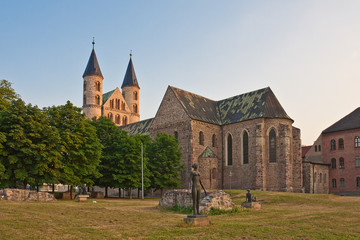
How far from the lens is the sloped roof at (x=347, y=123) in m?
55.1

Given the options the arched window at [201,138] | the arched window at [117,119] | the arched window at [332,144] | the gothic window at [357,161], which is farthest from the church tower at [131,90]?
the gothic window at [357,161]

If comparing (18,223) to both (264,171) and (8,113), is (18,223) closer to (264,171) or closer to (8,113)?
(8,113)

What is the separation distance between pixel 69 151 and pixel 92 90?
5635 centimetres

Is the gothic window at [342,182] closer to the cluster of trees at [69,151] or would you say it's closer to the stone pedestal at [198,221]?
the cluster of trees at [69,151]

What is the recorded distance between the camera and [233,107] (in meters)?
54.8

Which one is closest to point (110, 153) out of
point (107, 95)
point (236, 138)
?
point (236, 138)

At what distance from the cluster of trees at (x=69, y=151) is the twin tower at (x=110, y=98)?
36629 millimetres

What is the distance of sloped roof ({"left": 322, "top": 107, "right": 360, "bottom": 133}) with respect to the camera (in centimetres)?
5506

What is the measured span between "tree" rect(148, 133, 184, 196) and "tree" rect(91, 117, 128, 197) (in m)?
5.17

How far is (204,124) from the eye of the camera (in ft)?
169

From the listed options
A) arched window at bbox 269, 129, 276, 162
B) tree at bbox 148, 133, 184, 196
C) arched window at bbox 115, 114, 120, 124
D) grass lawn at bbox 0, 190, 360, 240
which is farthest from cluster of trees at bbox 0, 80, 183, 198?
arched window at bbox 115, 114, 120, 124

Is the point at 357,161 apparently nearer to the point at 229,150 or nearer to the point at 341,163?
the point at 341,163

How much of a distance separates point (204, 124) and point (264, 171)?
430 inches

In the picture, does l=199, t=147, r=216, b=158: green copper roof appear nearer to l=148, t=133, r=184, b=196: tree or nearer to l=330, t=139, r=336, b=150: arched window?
l=148, t=133, r=184, b=196: tree
